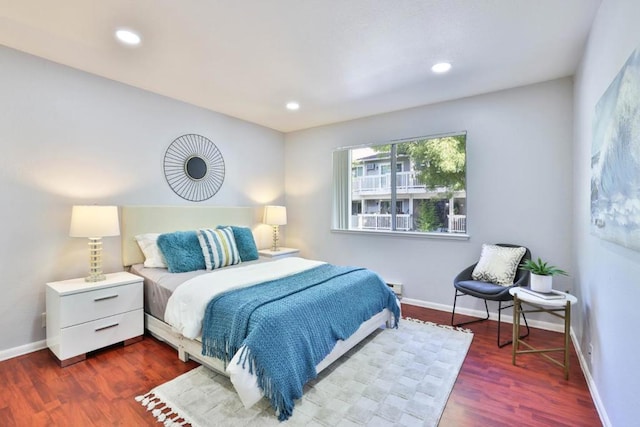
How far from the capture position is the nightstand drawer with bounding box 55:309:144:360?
235cm

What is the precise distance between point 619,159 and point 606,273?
718 millimetres

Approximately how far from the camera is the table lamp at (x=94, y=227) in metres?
2.50

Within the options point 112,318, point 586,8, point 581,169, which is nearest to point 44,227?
point 112,318

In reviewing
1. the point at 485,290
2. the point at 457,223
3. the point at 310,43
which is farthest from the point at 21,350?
the point at 457,223

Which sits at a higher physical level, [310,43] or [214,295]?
[310,43]

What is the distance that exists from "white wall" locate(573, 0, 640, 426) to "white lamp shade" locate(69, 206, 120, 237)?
3406 mm

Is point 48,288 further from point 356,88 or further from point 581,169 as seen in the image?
point 581,169

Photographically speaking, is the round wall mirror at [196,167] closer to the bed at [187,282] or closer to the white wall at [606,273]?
the bed at [187,282]

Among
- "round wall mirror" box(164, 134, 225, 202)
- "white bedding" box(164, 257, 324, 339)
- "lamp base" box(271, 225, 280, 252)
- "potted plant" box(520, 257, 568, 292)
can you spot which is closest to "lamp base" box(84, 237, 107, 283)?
"white bedding" box(164, 257, 324, 339)

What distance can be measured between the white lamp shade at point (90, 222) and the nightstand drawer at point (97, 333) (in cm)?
72

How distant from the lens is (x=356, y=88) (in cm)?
319

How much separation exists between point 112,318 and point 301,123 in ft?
10.9

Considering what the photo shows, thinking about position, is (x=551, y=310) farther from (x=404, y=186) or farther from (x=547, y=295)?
(x=404, y=186)

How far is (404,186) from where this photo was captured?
3.97 m
